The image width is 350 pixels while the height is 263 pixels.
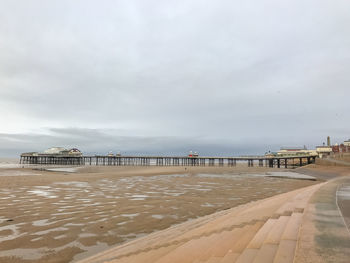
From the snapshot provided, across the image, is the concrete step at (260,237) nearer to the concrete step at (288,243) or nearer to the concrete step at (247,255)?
the concrete step at (247,255)

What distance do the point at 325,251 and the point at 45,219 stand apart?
28.1ft

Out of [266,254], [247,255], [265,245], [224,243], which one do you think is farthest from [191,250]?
[266,254]

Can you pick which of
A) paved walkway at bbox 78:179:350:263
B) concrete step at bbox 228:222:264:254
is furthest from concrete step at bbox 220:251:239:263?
concrete step at bbox 228:222:264:254

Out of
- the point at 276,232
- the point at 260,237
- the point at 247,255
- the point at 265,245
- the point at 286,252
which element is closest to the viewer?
the point at 286,252

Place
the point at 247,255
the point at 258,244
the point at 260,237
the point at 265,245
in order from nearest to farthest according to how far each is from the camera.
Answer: the point at 247,255, the point at 265,245, the point at 258,244, the point at 260,237

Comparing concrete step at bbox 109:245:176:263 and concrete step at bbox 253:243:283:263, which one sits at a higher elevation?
concrete step at bbox 253:243:283:263

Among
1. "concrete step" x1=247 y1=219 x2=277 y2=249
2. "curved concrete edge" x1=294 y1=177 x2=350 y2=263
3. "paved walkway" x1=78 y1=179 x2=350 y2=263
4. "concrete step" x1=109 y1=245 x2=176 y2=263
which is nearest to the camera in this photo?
"curved concrete edge" x1=294 y1=177 x2=350 y2=263

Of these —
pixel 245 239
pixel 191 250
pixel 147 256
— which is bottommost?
pixel 147 256

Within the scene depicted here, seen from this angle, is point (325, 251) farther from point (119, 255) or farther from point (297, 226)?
point (119, 255)

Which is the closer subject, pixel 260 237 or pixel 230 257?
pixel 230 257

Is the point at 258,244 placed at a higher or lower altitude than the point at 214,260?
higher

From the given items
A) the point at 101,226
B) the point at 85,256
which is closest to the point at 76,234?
the point at 101,226

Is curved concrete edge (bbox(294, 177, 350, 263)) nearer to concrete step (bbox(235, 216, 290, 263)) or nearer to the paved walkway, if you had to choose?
the paved walkway

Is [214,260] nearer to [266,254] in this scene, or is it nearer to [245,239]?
[266,254]
